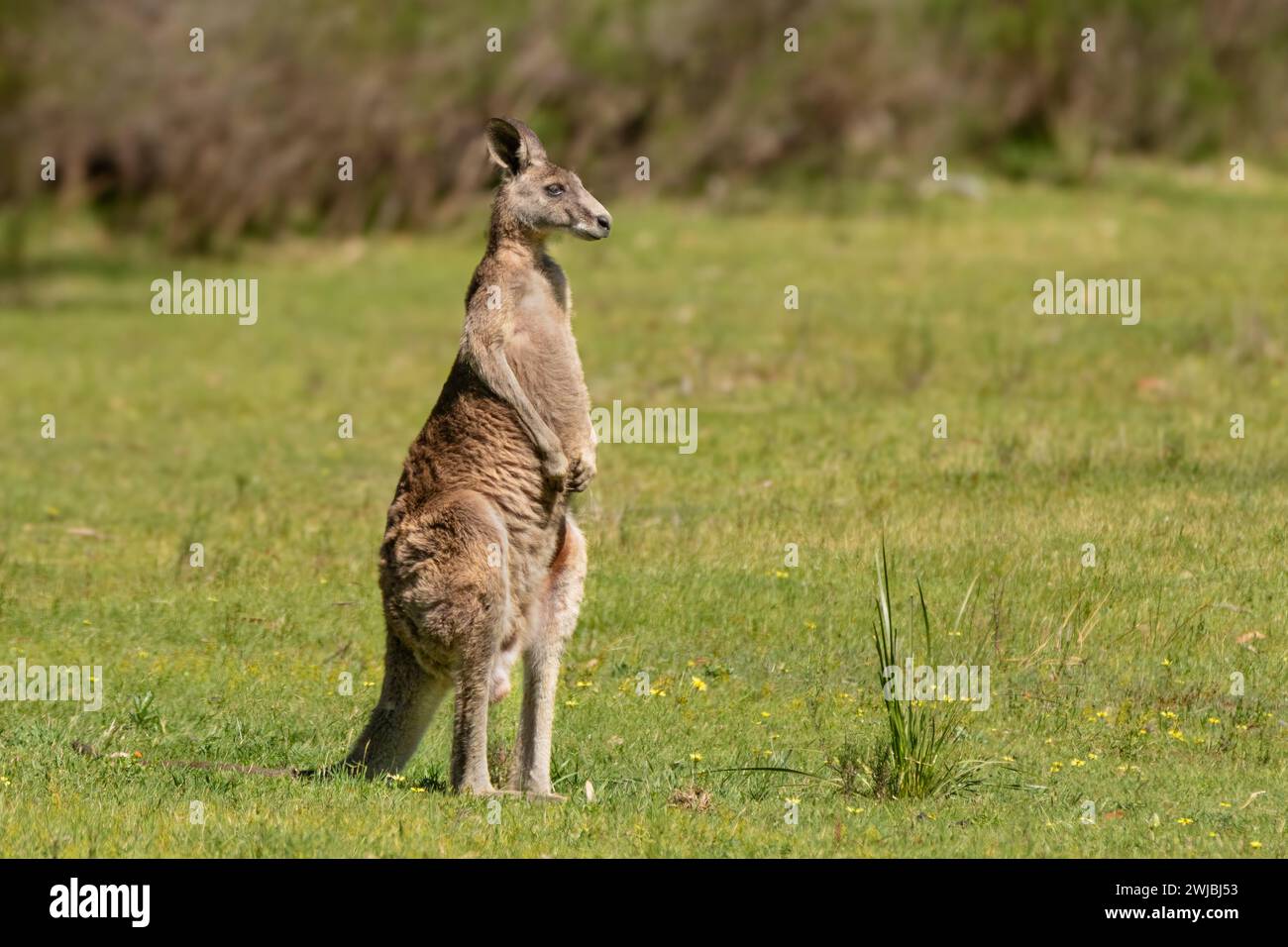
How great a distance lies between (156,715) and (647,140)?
17231 millimetres

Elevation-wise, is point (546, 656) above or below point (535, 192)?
below

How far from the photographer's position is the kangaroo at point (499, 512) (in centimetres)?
783

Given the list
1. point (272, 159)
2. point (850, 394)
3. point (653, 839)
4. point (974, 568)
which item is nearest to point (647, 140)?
point (272, 159)

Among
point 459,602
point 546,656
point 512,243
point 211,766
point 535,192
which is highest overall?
point 535,192

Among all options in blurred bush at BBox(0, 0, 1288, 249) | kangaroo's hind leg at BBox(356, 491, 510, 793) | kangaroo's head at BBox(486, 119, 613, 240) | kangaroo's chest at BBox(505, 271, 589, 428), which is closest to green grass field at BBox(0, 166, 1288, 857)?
kangaroo's hind leg at BBox(356, 491, 510, 793)

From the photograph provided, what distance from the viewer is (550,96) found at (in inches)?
978

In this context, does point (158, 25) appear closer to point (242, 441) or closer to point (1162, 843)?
point (242, 441)

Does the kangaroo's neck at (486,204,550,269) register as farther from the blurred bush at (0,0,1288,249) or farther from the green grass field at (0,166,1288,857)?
the blurred bush at (0,0,1288,249)

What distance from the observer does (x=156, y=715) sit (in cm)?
914

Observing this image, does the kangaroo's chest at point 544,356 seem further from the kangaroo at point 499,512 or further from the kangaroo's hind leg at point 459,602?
the kangaroo's hind leg at point 459,602

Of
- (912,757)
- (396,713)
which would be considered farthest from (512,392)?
(912,757)

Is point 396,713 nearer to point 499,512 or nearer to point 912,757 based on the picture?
point 499,512

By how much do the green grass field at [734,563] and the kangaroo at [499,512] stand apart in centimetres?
36

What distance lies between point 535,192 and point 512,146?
0.28 m
